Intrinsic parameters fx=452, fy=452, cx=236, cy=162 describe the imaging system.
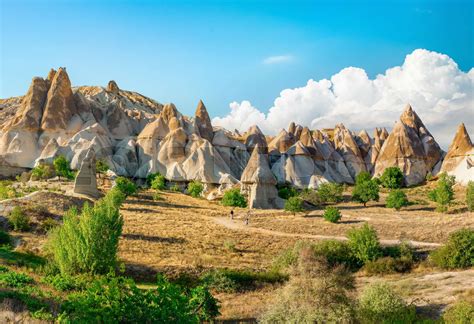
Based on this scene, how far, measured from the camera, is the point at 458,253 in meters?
21.2

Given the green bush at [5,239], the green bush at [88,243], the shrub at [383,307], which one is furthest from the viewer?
the green bush at [5,239]

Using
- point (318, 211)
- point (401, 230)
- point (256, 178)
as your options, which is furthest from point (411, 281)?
point (256, 178)

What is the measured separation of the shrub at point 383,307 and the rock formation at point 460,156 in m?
51.5

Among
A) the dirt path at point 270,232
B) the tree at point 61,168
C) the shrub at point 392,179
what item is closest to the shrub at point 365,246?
the dirt path at point 270,232

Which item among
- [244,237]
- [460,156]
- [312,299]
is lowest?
[244,237]

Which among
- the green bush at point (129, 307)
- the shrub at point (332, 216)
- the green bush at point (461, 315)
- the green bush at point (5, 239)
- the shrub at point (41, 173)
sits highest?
the shrub at point (41, 173)

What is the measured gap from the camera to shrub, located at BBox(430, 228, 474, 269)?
69.1ft

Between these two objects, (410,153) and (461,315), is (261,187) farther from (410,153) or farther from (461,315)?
(410,153)

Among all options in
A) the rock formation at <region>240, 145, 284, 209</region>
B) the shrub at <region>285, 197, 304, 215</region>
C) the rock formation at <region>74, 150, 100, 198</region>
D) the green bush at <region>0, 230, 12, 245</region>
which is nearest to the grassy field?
the shrub at <region>285, 197, 304, 215</region>

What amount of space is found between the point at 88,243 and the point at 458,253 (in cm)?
1666

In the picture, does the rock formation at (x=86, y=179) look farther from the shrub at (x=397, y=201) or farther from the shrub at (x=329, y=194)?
the shrub at (x=397, y=201)

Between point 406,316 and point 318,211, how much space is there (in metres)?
27.9

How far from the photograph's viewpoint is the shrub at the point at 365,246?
22859mm

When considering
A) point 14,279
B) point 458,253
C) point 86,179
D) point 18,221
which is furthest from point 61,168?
point 458,253
